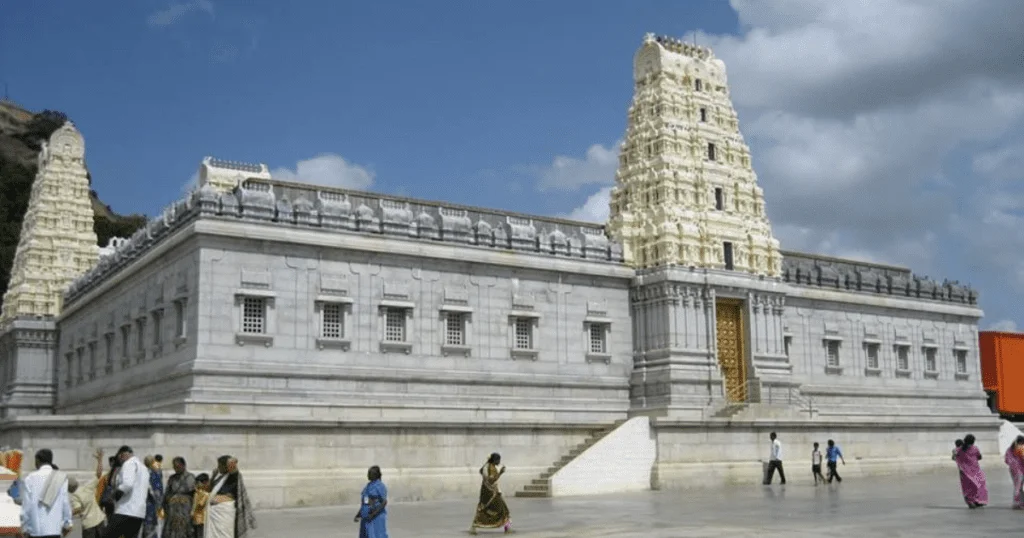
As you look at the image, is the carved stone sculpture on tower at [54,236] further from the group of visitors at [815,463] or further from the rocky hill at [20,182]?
the group of visitors at [815,463]

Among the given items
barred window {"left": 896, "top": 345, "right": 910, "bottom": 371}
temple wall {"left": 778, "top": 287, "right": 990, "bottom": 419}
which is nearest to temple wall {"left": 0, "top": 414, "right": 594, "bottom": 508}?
temple wall {"left": 778, "top": 287, "right": 990, "bottom": 419}

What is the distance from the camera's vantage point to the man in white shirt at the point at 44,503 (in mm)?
14523

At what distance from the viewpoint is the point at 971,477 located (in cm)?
2484

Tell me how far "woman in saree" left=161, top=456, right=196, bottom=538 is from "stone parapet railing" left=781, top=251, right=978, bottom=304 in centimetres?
3568

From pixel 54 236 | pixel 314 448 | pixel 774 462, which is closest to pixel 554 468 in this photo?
pixel 774 462

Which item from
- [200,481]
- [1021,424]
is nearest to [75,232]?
[200,481]

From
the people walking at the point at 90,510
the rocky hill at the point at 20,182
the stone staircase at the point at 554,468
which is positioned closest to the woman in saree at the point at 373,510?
the people walking at the point at 90,510

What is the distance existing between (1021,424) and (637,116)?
31.0m

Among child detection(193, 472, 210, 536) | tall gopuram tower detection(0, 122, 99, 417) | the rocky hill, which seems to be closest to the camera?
child detection(193, 472, 210, 536)

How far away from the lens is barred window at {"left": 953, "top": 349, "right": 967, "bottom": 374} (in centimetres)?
5594

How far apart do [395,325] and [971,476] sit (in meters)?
19.5

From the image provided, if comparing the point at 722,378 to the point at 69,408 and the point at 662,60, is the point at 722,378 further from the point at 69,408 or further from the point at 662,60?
the point at 69,408

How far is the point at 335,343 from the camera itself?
119 ft

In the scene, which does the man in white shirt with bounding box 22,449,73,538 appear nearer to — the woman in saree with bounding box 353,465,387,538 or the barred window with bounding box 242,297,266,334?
the woman in saree with bounding box 353,465,387,538
